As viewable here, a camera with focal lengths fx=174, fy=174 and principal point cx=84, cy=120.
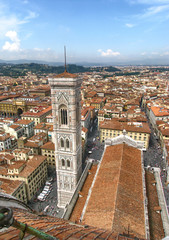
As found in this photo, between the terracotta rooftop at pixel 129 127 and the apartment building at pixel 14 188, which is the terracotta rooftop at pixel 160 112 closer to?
the terracotta rooftop at pixel 129 127

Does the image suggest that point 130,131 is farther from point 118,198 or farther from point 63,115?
point 118,198

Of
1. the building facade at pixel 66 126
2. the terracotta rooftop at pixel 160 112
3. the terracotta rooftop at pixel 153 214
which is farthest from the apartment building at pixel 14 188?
the terracotta rooftop at pixel 160 112

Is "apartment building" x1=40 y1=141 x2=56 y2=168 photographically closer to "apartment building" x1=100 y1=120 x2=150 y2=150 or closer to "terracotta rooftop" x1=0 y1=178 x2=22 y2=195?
"terracotta rooftop" x1=0 y1=178 x2=22 y2=195

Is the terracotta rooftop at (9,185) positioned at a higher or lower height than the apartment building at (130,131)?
lower

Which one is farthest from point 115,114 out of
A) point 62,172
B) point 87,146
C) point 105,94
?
point 105,94

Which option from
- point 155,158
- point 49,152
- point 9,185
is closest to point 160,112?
point 155,158

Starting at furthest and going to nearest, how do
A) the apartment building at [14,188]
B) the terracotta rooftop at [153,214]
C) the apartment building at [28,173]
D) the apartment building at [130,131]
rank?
1. the apartment building at [130,131]
2. the apartment building at [28,173]
3. the apartment building at [14,188]
4. the terracotta rooftop at [153,214]
